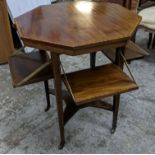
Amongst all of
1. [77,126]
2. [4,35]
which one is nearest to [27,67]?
[77,126]

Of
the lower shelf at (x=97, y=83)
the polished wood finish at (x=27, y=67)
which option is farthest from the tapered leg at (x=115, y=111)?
the polished wood finish at (x=27, y=67)

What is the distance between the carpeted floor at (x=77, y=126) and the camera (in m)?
1.58

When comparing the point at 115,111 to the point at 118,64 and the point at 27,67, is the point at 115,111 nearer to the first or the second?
the point at 118,64

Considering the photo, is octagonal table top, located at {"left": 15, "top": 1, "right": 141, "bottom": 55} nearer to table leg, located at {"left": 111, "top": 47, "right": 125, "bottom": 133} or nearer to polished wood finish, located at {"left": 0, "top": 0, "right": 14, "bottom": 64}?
table leg, located at {"left": 111, "top": 47, "right": 125, "bottom": 133}

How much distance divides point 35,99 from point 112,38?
1125 mm

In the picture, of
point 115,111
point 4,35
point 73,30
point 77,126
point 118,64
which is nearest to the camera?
point 73,30

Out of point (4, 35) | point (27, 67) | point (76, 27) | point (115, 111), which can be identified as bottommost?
point (115, 111)

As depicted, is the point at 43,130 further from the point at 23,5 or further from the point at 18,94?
the point at 23,5

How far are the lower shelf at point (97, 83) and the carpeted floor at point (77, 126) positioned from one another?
1.65ft

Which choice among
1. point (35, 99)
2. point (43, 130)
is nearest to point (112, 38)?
point (43, 130)

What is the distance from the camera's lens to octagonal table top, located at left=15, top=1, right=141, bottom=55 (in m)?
1.14

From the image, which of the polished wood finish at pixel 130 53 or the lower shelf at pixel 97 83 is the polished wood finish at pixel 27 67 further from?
the polished wood finish at pixel 130 53

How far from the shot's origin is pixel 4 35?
240 cm

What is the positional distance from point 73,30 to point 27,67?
1.59 feet
